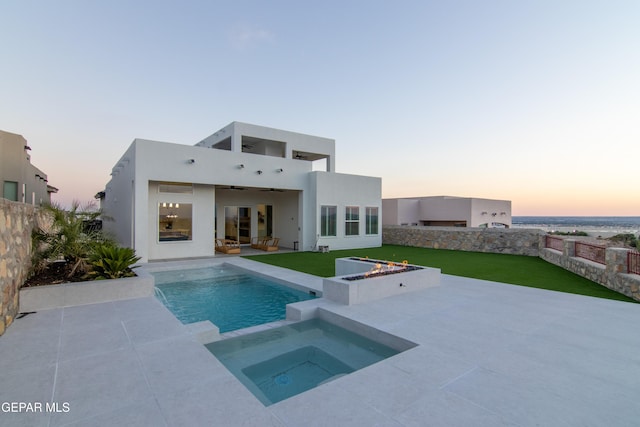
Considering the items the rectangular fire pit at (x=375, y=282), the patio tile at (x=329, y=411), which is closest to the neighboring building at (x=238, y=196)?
the rectangular fire pit at (x=375, y=282)

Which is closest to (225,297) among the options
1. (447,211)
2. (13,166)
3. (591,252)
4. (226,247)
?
(226,247)

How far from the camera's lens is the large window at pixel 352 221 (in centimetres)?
1781

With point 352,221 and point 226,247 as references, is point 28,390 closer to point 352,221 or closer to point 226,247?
point 226,247

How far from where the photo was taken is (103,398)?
2689mm

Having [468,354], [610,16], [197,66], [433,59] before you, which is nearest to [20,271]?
[468,354]

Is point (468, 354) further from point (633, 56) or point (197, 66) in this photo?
point (197, 66)

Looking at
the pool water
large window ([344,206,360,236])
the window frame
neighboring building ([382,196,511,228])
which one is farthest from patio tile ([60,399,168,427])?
neighboring building ([382,196,511,228])

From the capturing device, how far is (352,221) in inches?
714

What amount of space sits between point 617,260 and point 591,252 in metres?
2.43

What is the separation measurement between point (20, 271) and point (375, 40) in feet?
47.4

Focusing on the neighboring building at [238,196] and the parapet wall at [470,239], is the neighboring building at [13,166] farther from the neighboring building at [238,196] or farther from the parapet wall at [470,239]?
the parapet wall at [470,239]

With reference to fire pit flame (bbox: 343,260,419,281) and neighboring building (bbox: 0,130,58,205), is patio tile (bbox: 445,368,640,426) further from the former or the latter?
neighboring building (bbox: 0,130,58,205)

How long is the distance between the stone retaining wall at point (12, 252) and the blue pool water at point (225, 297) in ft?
8.73

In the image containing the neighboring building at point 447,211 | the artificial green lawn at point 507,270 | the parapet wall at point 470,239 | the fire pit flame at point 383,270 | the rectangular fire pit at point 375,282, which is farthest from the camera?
the neighboring building at point 447,211
